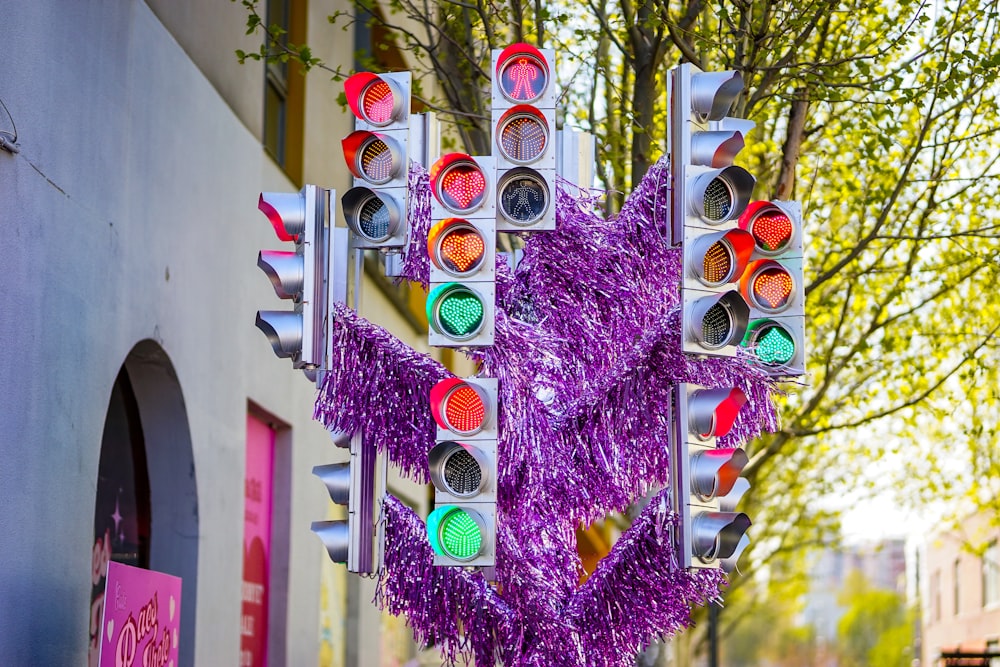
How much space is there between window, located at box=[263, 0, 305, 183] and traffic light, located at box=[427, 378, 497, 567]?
7.33 metres

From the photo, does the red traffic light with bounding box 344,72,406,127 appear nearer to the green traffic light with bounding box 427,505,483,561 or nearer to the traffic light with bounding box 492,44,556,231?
the traffic light with bounding box 492,44,556,231

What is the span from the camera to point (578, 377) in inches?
264

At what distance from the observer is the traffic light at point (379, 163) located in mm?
6281

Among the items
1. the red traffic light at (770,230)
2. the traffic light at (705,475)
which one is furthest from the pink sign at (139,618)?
the red traffic light at (770,230)

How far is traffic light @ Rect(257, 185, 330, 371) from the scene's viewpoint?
19.6 feet

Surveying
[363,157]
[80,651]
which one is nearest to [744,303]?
[363,157]

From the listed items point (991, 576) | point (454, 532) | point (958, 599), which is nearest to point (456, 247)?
point (454, 532)

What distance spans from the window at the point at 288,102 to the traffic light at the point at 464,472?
7332 millimetres

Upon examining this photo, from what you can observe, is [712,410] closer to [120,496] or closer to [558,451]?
[558,451]

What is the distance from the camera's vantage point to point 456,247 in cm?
580

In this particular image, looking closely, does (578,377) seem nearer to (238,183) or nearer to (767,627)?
(238,183)

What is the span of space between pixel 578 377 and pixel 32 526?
8.60 ft

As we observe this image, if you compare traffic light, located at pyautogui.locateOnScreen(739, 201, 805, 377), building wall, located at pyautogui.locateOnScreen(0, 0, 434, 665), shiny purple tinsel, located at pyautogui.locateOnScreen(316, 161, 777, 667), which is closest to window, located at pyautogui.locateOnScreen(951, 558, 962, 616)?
building wall, located at pyautogui.locateOnScreen(0, 0, 434, 665)

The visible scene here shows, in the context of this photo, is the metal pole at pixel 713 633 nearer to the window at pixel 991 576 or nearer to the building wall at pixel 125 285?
the building wall at pixel 125 285
